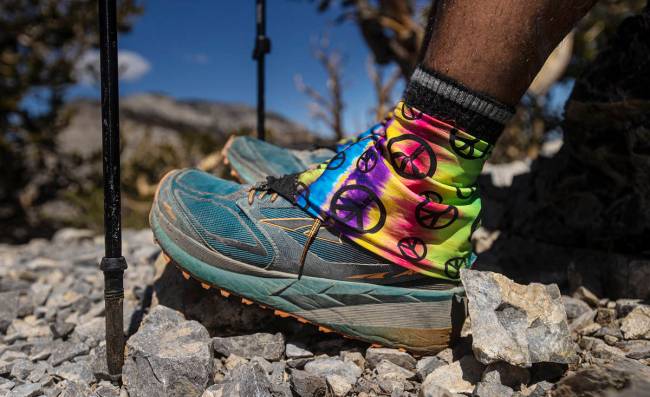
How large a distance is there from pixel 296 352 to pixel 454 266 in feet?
1.53

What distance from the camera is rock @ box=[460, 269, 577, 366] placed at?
98 centimetres

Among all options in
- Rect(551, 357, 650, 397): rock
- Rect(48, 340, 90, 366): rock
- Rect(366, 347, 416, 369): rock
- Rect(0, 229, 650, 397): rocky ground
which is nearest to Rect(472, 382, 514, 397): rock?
Rect(0, 229, 650, 397): rocky ground

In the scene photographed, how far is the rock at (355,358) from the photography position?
118 cm

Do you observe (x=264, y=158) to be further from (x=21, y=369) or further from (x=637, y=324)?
(x=637, y=324)

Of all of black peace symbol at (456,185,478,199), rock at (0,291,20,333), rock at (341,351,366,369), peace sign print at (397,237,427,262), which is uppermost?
black peace symbol at (456,185,478,199)

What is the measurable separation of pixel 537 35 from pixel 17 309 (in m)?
1.76

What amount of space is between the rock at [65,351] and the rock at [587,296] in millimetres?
1427

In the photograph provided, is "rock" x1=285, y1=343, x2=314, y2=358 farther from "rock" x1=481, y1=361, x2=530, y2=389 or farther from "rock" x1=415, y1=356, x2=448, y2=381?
"rock" x1=481, y1=361, x2=530, y2=389

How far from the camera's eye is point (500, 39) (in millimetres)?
1002

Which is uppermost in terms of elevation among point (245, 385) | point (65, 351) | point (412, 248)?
point (412, 248)

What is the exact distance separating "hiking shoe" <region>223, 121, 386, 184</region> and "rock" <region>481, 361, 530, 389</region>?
0.92 m

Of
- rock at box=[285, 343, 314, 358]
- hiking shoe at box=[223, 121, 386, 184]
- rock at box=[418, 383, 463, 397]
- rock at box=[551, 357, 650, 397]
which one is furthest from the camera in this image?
hiking shoe at box=[223, 121, 386, 184]

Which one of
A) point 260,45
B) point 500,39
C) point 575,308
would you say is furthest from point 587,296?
point 260,45

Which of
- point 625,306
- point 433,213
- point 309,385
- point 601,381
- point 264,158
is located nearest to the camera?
point 601,381
